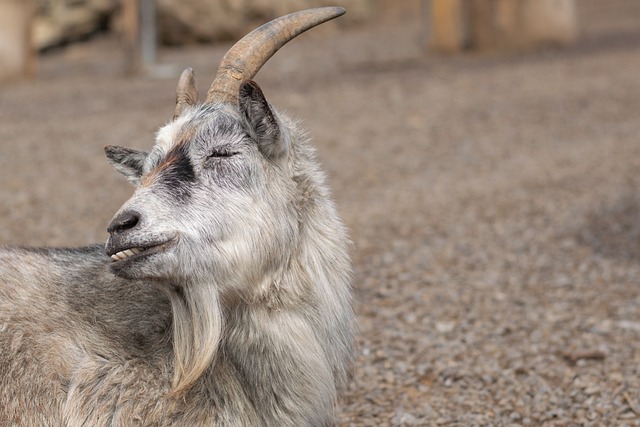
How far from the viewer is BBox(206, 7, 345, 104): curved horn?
13.6 ft

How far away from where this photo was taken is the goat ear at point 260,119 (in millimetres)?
3912

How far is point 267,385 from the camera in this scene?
13.2ft

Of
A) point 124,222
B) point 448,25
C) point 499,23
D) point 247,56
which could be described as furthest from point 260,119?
point 448,25

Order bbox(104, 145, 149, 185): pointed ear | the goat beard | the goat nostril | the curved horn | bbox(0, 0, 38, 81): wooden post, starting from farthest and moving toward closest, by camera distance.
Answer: bbox(0, 0, 38, 81): wooden post
bbox(104, 145, 149, 185): pointed ear
the curved horn
the goat beard
the goat nostril

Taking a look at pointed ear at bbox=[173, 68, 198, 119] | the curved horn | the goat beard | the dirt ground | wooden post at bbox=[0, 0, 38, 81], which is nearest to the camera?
the goat beard

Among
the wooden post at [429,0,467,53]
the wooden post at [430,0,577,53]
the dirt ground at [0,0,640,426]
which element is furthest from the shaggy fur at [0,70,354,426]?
the wooden post at [429,0,467,53]

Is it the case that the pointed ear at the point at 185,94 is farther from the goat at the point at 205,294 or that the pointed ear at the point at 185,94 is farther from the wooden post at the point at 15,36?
the wooden post at the point at 15,36

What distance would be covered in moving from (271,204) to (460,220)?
5.10m

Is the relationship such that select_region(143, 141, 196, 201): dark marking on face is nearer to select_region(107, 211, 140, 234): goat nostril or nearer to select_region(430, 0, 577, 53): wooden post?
select_region(107, 211, 140, 234): goat nostril

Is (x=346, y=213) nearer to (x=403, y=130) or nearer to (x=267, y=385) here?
(x=403, y=130)

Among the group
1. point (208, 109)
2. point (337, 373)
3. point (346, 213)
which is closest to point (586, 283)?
point (346, 213)

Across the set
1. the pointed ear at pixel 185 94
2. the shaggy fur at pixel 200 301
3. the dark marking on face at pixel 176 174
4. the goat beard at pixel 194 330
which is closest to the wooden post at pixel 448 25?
the pointed ear at pixel 185 94

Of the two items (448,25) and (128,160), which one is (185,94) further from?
(448,25)

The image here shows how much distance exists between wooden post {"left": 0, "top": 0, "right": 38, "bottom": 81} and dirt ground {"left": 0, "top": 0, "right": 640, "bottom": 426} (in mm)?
323
